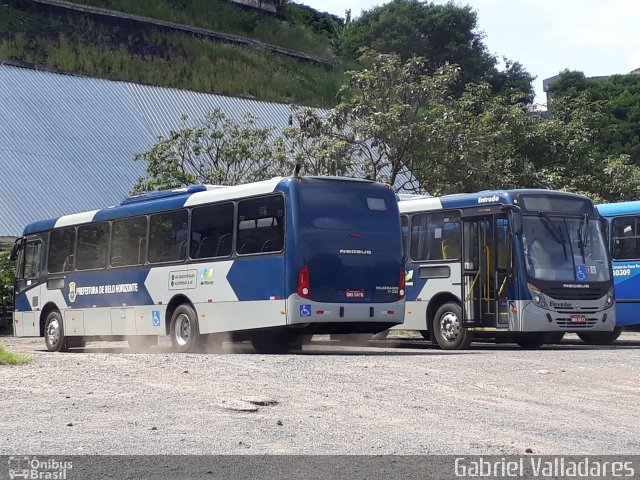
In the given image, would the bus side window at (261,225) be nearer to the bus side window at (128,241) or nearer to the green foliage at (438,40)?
the bus side window at (128,241)

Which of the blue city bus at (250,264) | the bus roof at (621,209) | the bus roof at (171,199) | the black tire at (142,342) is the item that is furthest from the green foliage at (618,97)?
the blue city bus at (250,264)

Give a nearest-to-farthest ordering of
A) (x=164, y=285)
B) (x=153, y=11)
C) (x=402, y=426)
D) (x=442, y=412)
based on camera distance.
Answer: (x=402, y=426) → (x=442, y=412) → (x=164, y=285) → (x=153, y=11)

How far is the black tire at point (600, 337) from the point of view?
24422 mm

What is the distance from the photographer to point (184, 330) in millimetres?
20547

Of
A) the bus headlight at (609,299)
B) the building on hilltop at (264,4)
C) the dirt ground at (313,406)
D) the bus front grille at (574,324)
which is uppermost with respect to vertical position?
the building on hilltop at (264,4)

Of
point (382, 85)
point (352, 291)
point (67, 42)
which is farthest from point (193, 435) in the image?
point (67, 42)

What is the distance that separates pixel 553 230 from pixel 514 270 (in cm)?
120

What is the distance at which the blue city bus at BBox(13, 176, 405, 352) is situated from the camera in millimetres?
18375

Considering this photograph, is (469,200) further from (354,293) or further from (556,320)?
(354,293)

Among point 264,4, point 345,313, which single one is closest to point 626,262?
point 345,313

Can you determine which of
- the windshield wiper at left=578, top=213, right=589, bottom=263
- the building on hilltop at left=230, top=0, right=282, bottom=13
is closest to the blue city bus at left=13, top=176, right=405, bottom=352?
the windshield wiper at left=578, top=213, right=589, bottom=263

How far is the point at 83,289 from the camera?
2338 cm

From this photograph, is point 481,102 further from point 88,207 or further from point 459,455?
point 459,455

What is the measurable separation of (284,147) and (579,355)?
698 inches
